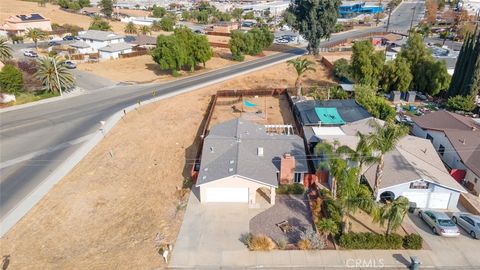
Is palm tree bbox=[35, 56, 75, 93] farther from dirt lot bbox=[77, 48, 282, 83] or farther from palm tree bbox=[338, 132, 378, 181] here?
palm tree bbox=[338, 132, 378, 181]

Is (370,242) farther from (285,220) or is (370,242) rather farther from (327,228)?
(285,220)

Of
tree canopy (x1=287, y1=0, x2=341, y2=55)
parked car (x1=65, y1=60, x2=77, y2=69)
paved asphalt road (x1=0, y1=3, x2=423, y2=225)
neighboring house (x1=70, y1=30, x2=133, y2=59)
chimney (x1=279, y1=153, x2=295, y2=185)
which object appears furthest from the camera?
neighboring house (x1=70, y1=30, x2=133, y2=59)

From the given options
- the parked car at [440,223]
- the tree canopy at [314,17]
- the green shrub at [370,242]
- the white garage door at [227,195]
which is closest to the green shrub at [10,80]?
the white garage door at [227,195]

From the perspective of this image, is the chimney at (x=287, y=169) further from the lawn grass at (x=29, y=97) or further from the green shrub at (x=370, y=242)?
the lawn grass at (x=29, y=97)

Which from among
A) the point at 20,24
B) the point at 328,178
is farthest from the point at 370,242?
the point at 20,24

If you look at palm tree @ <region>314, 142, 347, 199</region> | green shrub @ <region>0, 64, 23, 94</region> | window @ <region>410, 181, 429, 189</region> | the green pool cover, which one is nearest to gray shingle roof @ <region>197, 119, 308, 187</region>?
palm tree @ <region>314, 142, 347, 199</region>
